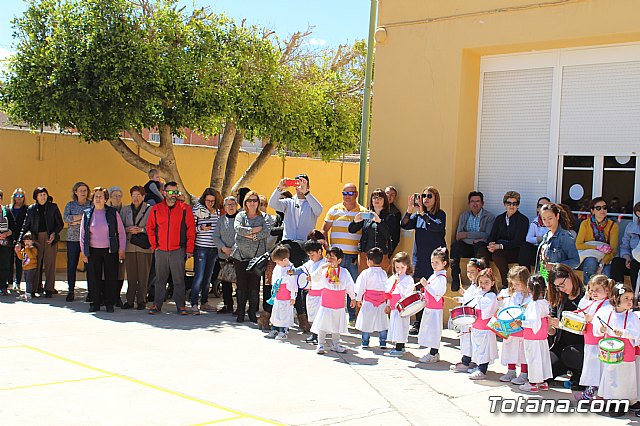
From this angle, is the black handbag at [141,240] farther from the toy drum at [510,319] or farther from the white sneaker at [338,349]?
the toy drum at [510,319]

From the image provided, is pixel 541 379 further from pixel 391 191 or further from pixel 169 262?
pixel 169 262

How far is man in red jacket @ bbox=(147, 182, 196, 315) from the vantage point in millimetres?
10977

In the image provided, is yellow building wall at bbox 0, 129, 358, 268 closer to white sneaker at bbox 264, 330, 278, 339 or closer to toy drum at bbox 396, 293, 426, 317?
white sneaker at bbox 264, 330, 278, 339

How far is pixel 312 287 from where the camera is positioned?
947cm

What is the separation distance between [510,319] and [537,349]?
0.38 metres

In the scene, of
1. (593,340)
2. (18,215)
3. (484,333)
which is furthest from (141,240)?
(593,340)

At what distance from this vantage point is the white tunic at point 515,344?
7.66 meters

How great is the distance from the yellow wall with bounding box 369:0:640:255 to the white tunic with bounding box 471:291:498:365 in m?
3.00

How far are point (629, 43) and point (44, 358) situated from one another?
8121mm

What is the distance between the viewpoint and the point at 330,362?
27.7 ft

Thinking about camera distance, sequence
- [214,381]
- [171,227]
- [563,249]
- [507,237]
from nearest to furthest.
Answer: [214,381], [563,249], [507,237], [171,227]

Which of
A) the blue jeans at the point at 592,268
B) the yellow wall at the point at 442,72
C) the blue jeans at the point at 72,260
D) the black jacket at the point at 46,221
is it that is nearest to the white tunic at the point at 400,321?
the blue jeans at the point at 592,268

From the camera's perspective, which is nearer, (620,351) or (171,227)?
(620,351)

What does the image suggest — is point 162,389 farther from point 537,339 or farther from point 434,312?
point 537,339
